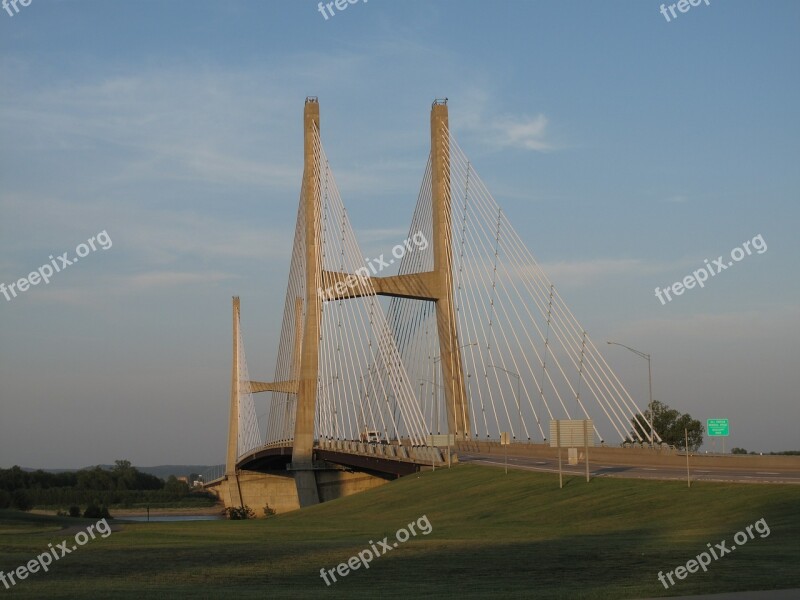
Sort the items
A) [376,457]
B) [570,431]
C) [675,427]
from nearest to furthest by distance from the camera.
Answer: [570,431]
[376,457]
[675,427]

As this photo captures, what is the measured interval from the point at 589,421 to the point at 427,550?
21.5 metres

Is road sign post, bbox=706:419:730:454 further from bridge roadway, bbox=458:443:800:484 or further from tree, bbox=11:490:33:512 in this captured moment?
tree, bbox=11:490:33:512

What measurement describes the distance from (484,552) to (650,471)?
1234 inches

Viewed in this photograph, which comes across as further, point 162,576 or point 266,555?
point 266,555

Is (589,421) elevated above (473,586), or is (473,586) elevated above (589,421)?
(589,421)

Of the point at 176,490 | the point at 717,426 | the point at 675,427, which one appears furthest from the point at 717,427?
the point at 176,490

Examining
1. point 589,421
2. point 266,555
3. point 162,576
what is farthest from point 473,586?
point 589,421

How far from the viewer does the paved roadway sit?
47.5 meters

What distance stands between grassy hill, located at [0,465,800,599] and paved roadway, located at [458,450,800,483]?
9.98 ft

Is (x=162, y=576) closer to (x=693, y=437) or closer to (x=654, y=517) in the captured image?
(x=654, y=517)

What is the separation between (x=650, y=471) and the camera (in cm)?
5609

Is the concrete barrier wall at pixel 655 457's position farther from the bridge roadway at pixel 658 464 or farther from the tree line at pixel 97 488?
the tree line at pixel 97 488

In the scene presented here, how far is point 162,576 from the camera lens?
75.4ft

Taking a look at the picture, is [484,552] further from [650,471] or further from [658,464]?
[658,464]
